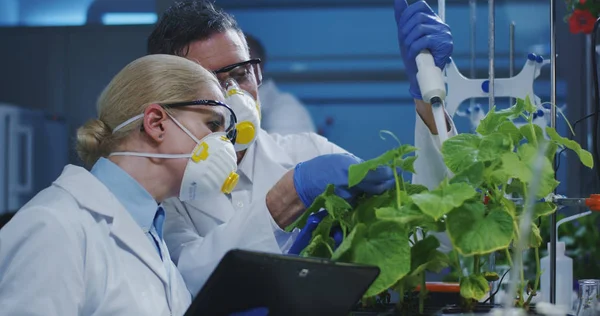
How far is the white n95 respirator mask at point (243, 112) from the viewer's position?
1.67 meters

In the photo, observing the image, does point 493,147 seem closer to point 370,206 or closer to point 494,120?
point 494,120

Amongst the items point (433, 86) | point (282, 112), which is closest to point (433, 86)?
point (433, 86)

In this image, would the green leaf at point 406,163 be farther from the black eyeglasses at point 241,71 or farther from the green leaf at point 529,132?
the black eyeglasses at point 241,71

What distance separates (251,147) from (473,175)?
956 mm

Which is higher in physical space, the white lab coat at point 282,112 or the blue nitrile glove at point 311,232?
the blue nitrile glove at point 311,232

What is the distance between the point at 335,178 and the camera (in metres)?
1.27

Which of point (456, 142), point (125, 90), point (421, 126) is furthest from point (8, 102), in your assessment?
point (456, 142)

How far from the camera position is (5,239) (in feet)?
3.89

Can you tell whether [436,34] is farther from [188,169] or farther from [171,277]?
[171,277]

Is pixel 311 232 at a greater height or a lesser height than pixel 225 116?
lesser

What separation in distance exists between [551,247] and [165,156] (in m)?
0.78

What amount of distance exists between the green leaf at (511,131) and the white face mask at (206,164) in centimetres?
55

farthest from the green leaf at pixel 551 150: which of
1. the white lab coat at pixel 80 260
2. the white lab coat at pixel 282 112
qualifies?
the white lab coat at pixel 282 112

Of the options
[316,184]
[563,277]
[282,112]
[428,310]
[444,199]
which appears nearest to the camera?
[444,199]
